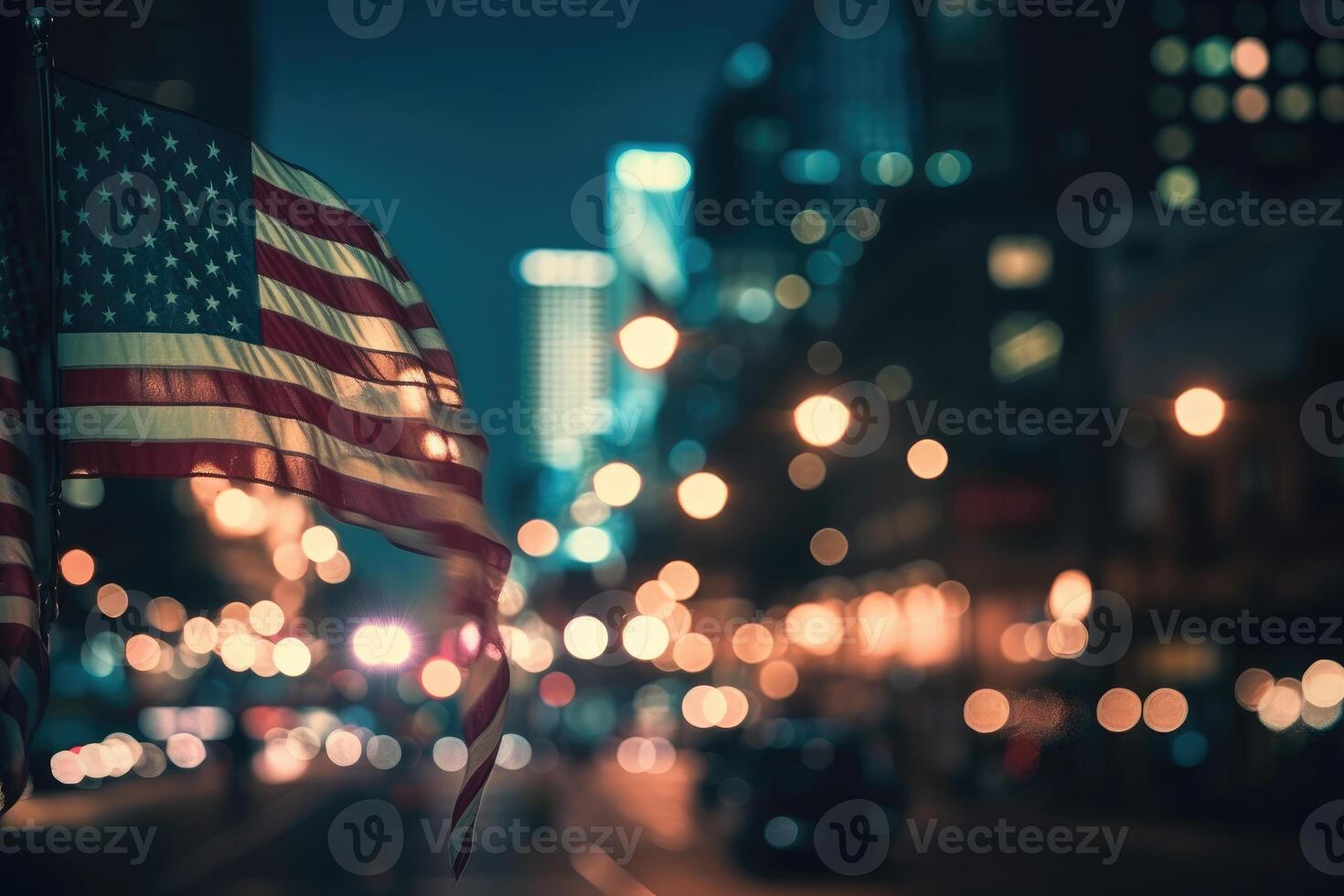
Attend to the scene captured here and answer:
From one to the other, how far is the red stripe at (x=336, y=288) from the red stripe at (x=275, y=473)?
3.46 ft

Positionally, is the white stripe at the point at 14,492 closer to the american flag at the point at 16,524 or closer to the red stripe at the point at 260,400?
the american flag at the point at 16,524

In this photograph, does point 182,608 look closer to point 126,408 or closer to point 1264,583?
point 1264,583

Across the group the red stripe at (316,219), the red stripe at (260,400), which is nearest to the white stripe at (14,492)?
the red stripe at (260,400)

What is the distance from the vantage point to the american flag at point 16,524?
28.0 feet

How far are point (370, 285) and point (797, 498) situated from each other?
81785mm

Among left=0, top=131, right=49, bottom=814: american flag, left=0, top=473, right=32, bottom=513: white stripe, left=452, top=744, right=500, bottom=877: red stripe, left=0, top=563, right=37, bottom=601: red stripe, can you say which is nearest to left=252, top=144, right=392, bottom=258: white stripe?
left=0, top=131, right=49, bottom=814: american flag

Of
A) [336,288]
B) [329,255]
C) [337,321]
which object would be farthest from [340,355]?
[329,255]

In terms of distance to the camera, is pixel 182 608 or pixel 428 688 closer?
pixel 428 688

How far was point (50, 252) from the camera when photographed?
9.29 meters

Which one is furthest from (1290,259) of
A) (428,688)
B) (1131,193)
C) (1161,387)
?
(428,688)

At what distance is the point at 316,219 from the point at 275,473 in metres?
1.65

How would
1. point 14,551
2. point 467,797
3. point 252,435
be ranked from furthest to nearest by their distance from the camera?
point 467,797, point 252,435, point 14,551

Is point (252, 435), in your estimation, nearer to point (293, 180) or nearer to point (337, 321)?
point (337, 321)

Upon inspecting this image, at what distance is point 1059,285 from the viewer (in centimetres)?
7275
